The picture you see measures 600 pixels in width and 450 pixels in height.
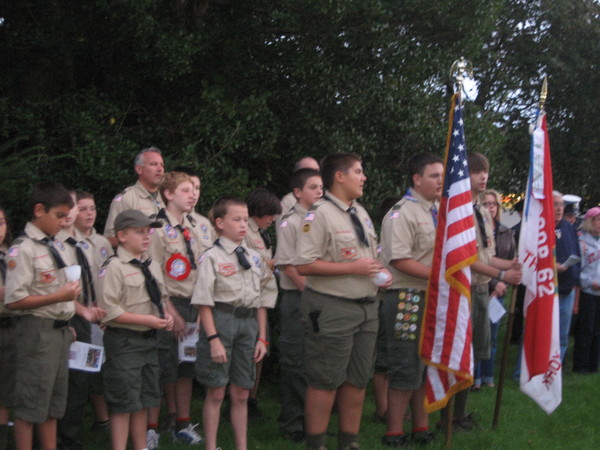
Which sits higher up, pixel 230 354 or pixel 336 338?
pixel 336 338

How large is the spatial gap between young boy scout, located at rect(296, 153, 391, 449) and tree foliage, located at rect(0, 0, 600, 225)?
2854 mm

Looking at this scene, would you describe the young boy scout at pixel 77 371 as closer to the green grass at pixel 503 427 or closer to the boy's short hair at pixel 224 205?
the green grass at pixel 503 427

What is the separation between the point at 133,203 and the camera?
21.2 feet

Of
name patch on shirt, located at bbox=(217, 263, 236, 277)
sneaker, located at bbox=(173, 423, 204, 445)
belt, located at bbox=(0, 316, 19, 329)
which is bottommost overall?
sneaker, located at bbox=(173, 423, 204, 445)

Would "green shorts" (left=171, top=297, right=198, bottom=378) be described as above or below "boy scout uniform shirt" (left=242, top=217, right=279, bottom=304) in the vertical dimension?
below

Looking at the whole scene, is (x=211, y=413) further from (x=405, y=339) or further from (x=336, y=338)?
(x=405, y=339)

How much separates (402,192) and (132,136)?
10.2ft

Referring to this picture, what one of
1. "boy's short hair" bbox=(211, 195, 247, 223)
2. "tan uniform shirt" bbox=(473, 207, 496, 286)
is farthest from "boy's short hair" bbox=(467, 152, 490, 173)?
"boy's short hair" bbox=(211, 195, 247, 223)

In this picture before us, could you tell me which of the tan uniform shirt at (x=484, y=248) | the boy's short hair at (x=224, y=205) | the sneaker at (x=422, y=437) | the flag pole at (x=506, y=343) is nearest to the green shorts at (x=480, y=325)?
the tan uniform shirt at (x=484, y=248)

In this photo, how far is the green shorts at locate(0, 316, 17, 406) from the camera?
5344 millimetres

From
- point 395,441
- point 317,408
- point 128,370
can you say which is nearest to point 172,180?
point 128,370

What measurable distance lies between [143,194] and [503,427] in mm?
3595

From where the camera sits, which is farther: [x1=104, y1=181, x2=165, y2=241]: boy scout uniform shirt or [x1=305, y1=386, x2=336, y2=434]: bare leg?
[x1=104, y1=181, x2=165, y2=241]: boy scout uniform shirt

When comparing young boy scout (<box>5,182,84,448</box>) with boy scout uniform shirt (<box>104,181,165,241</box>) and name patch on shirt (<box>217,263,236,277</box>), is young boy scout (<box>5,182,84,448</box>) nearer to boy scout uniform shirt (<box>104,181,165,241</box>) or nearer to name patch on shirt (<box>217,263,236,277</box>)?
name patch on shirt (<box>217,263,236,277</box>)
